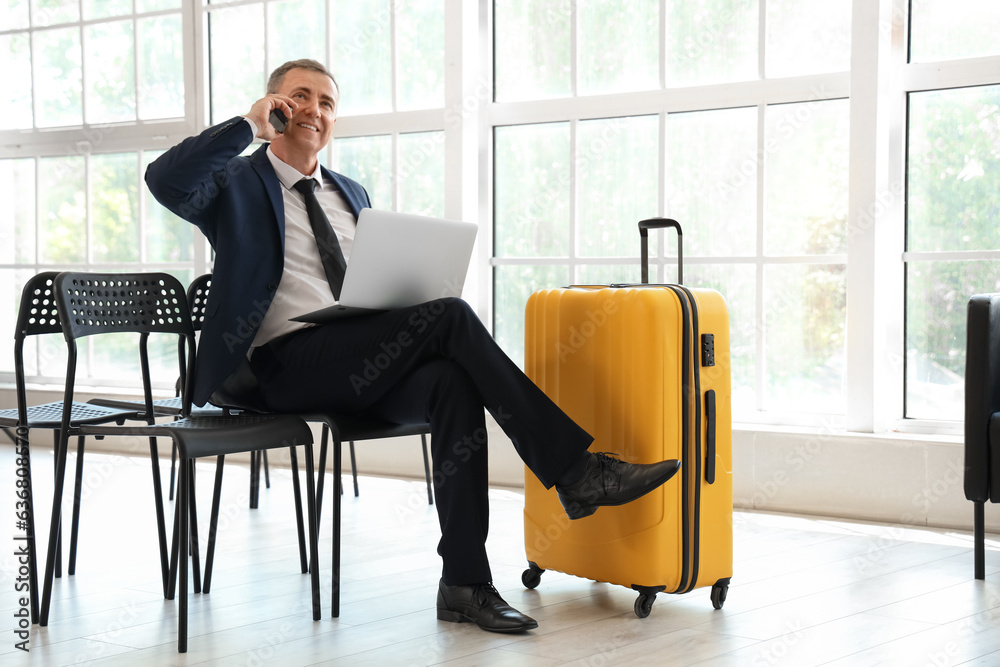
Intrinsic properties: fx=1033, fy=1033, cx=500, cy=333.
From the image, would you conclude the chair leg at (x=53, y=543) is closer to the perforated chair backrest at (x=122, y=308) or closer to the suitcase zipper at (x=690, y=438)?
the perforated chair backrest at (x=122, y=308)

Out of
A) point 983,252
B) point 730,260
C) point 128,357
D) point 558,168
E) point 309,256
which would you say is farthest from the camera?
point 128,357

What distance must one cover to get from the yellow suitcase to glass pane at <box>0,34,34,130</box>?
3.97 metres

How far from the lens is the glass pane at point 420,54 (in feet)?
13.8

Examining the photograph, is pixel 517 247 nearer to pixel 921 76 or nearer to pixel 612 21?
pixel 612 21

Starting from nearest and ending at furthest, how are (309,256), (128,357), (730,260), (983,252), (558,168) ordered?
(309,256), (983,252), (730,260), (558,168), (128,357)

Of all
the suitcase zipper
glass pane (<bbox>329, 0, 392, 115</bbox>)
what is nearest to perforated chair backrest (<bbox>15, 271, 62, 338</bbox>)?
the suitcase zipper

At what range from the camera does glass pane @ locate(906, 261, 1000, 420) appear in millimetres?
3365

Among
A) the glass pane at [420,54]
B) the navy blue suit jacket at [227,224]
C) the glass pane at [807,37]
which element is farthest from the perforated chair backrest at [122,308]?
the glass pane at [807,37]

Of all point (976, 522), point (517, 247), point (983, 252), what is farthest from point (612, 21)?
point (976, 522)

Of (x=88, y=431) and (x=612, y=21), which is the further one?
(x=612, y=21)

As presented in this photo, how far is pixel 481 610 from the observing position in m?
2.18

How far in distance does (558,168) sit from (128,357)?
2.40 m

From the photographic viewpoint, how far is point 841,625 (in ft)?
7.24

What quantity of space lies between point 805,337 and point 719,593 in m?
1.50
